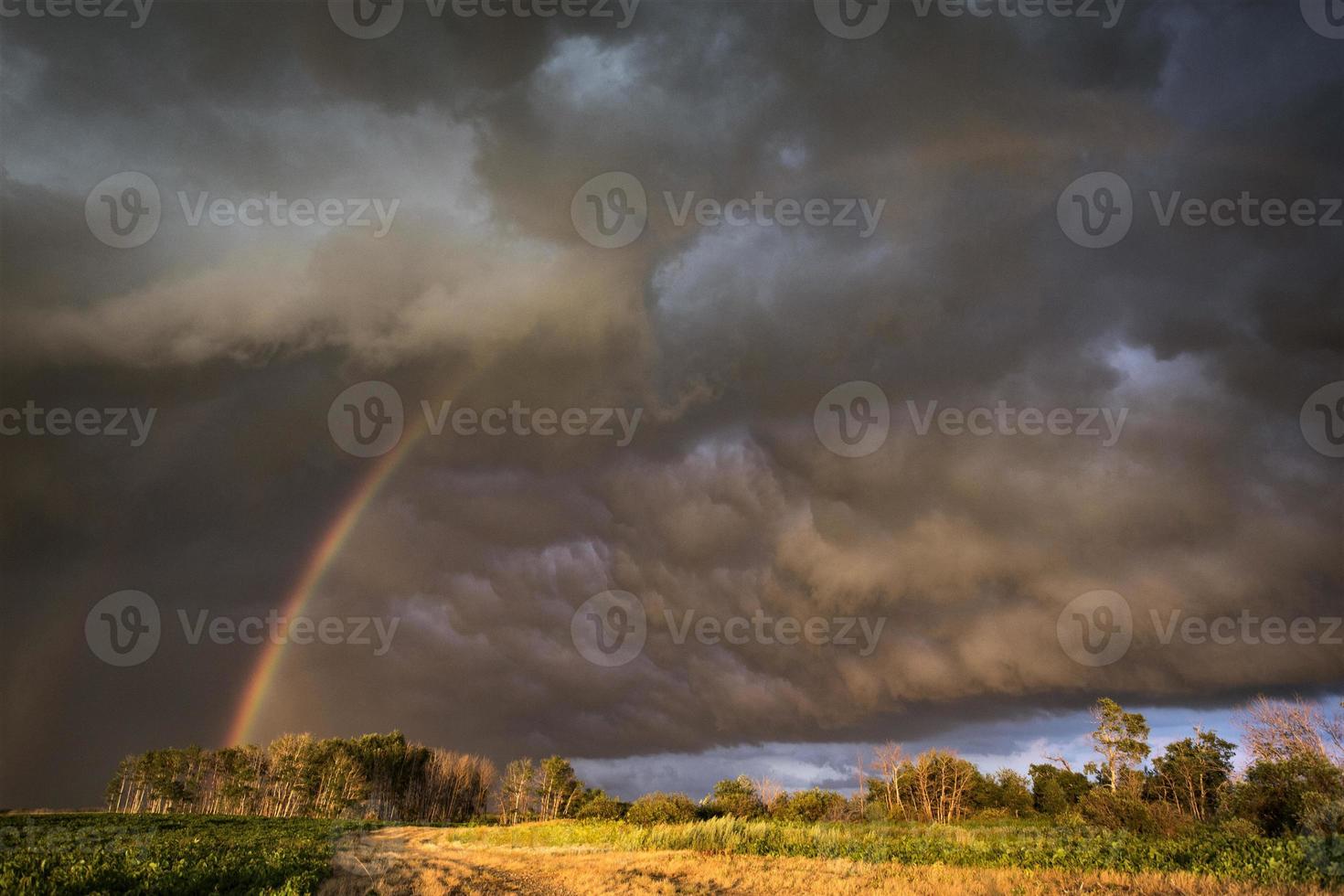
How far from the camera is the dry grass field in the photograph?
18484 millimetres

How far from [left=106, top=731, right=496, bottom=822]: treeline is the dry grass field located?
10662 centimetres

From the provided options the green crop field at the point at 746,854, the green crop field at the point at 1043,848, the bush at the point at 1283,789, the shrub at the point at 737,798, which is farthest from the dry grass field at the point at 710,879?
the shrub at the point at 737,798

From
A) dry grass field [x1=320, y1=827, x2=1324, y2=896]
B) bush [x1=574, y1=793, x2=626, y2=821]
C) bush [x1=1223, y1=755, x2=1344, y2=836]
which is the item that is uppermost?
bush [x1=1223, y1=755, x2=1344, y2=836]

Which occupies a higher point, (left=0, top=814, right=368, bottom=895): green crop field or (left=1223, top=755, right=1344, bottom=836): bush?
(left=1223, top=755, right=1344, bottom=836): bush

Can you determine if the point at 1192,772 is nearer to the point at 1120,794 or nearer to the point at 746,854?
the point at 1120,794

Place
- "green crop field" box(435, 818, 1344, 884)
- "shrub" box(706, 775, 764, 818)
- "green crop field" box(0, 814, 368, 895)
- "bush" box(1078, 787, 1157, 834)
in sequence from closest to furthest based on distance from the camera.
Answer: "green crop field" box(0, 814, 368, 895), "green crop field" box(435, 818, 1344, 884), "bush" box(1078, 787, 1157, 834), "shrub" box(706, 775, 764, 818)

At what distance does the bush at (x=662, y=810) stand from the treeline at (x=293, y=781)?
8253 cm

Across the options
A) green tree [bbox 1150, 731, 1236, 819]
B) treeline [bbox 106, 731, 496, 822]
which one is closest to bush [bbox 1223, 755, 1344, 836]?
green tree [bbox 1150, 731, 1236, 819]

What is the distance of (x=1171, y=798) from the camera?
240 feet

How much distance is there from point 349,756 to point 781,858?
122952 millimetres

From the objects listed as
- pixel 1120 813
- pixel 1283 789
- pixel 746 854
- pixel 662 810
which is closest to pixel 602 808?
pixel 662 810

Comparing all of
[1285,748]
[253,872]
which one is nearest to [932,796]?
[1285,748]

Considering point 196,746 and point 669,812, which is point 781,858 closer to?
point 669,812

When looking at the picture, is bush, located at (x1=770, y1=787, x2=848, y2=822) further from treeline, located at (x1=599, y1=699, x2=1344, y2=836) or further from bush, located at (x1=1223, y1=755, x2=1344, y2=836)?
bush, located at (x1=1223, y1=755, x2=1344, y2=836)
